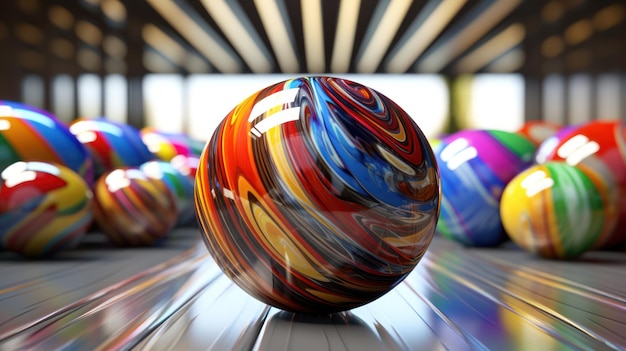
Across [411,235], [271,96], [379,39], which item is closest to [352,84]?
[271,96]

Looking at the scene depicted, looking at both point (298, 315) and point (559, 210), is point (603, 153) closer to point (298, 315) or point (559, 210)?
point (559, 210)

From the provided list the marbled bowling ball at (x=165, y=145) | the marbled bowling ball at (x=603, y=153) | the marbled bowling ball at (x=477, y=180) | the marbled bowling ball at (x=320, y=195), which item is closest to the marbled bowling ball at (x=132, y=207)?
the marbled bowling ball at (x=477, y=180)

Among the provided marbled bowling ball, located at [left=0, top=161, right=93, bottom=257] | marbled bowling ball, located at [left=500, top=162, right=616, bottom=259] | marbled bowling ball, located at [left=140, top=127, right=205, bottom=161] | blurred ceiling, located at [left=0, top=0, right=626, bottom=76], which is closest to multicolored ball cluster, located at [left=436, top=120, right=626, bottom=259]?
marbled bowling ball, located at [left=500, top=162, right=616, bottom=259]

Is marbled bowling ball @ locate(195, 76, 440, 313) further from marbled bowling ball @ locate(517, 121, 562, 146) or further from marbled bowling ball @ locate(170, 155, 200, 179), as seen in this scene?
marbled bowling ball @ locate(517, 121, 562, 146)

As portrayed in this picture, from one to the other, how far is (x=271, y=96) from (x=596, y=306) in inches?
36.9

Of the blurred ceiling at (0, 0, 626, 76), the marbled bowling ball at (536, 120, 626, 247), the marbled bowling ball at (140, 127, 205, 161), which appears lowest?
the marbled bowling ball at (536, 120, 626, 247)

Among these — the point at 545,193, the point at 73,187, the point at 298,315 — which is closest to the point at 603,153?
the point at 545,193

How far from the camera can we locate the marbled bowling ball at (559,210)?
7.96ft

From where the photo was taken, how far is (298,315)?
56.8 inches

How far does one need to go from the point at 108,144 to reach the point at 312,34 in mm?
4907

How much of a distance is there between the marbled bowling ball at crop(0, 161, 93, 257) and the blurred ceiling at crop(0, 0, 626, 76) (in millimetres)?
4290

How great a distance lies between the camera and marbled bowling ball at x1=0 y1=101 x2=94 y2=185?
2607 mm

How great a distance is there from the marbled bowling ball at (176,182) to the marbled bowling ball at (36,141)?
10.8 inches

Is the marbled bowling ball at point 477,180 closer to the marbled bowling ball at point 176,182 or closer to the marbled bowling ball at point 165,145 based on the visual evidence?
the marbled bowling ball at point 176,182
